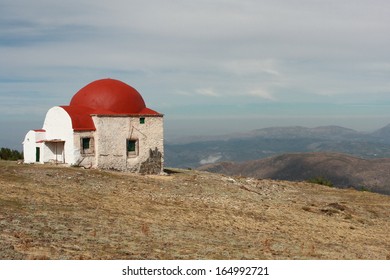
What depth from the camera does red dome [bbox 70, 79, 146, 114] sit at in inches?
1351

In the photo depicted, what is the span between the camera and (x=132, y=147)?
34656mm

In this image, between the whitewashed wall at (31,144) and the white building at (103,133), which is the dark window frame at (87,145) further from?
the whitewashed wall at (31,144)

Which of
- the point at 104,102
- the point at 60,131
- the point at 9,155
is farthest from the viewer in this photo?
the point at 9,155

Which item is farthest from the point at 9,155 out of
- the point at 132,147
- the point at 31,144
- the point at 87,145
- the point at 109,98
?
the point at 132,147

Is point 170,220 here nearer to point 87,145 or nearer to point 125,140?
point 87,145

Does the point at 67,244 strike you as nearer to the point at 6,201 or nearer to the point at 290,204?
the point at 6,201

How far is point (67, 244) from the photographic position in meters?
13.4

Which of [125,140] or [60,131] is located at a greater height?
[60,131]

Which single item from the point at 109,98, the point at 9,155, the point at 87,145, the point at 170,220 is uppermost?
the point at 109,98

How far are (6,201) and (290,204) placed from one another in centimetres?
1663

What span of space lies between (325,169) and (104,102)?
96.9 metres

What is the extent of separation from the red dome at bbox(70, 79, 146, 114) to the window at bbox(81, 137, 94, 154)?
7.80 ft

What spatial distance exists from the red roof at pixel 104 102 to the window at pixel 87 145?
2.69 feet

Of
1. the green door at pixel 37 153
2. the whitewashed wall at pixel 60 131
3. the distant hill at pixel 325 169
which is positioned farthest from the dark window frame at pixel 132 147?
the distant hill at pixel 325 169
